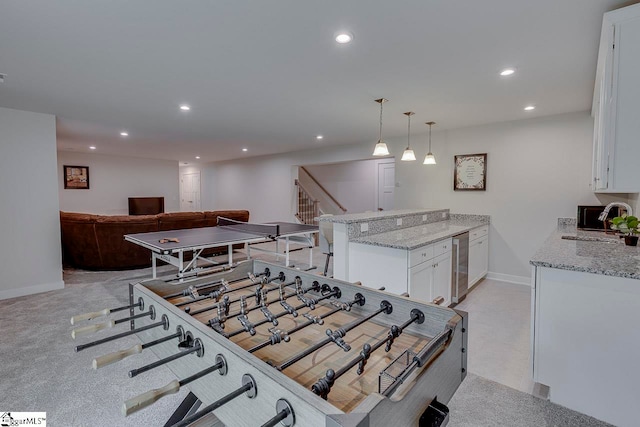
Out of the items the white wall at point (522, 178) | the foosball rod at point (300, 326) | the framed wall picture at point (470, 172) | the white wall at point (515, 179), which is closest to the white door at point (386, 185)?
the white wall at point (515, 179)

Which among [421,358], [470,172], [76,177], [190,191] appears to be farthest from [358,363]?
[190,191]

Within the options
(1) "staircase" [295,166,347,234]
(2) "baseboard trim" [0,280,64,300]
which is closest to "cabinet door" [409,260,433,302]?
(2) "baseboard trim" [0,280,64,300]

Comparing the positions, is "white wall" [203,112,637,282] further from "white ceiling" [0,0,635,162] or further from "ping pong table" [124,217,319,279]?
"ping pong table" [124,217,319,279]

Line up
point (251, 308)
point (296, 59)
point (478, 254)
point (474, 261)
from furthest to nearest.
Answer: point (478, 254), point (474, 261), point (296, 59), point (251, 308)

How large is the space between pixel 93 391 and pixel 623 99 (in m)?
3.72

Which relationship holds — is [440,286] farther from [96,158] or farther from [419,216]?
[96,158]

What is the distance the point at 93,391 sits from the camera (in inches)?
78.5

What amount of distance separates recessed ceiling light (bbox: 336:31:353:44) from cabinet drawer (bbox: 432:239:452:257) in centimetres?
205

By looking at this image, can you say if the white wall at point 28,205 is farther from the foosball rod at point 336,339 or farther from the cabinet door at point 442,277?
the cabinet door at point 442,277

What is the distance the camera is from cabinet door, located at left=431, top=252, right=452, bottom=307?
3076 millimetres

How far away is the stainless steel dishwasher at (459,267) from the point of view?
3424mm

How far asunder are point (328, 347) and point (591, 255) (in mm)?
2093

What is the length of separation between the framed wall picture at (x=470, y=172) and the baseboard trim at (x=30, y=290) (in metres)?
6.04

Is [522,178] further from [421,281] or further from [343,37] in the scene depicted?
[343,37]
